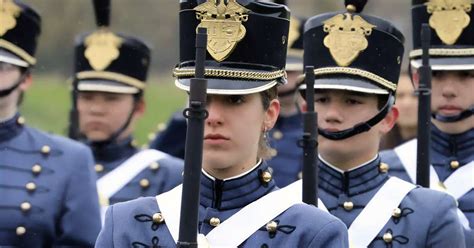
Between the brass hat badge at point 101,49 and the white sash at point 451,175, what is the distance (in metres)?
2.71

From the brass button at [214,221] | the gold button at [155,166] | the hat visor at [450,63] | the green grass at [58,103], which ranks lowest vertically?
the green grass at [58,103]

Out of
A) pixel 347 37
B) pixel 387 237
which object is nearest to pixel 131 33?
pixel 347 37

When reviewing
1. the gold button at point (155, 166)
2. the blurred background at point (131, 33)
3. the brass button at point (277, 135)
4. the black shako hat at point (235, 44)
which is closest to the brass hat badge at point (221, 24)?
the black shako hat at point (235, 44)

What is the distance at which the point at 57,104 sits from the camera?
1912 centimetres

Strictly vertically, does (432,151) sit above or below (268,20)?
below

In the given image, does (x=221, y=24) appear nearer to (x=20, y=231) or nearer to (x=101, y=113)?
(x=20, y=231)

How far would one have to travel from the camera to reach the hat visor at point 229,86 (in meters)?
7.41

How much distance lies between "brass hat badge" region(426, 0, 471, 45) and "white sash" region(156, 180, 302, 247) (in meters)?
3.26

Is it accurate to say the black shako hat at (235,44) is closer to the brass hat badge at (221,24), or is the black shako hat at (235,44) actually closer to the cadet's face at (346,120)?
the brass hat badge at (221,24)

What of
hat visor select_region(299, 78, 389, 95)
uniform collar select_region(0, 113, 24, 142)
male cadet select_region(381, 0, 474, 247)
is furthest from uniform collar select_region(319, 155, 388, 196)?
uniform collar select_region(0, 113, 24, 142)

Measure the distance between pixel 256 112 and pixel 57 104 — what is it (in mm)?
11701

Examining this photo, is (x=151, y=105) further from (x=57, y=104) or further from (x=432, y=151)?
(x=432, y=151)

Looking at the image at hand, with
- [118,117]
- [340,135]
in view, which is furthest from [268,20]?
[118,117]

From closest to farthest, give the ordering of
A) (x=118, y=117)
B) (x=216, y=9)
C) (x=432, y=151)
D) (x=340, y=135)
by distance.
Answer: (x=216, y=9) → (x=340, y=135) → (x=432, y=151) → (x=118, y=117)
